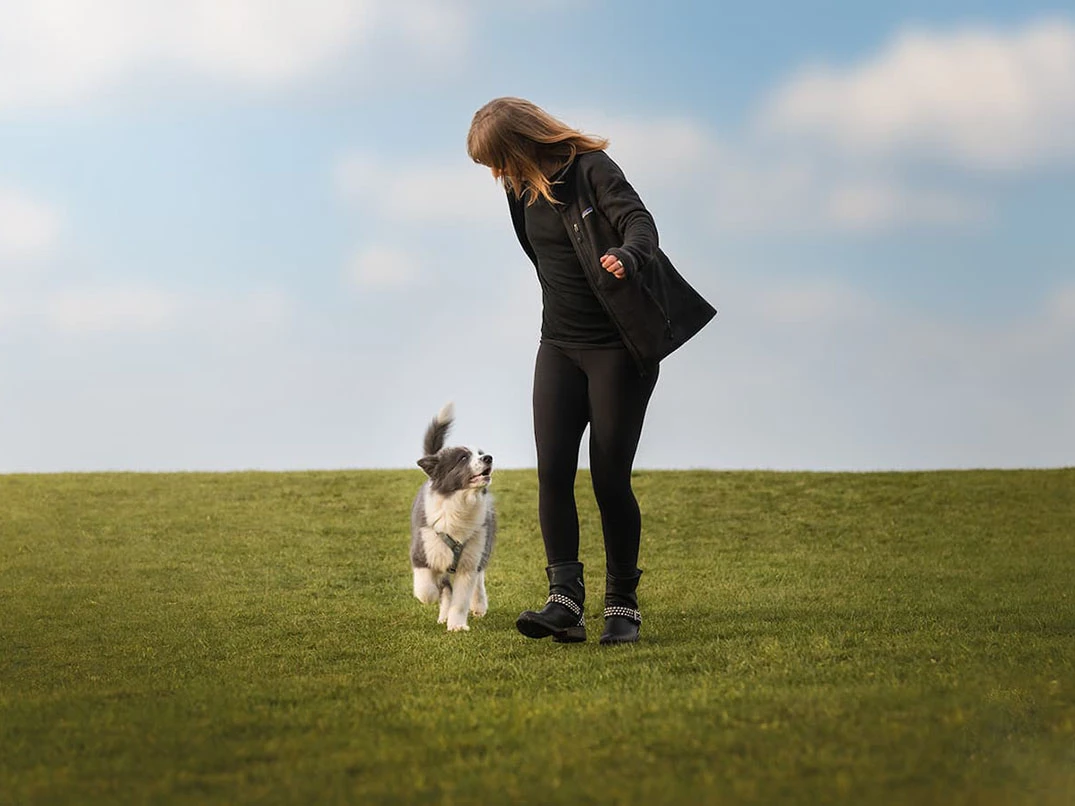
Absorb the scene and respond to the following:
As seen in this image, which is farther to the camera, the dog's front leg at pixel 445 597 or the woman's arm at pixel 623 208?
the dog's front leg at pixel 445 597

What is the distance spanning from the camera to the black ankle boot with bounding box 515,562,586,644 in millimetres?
5650

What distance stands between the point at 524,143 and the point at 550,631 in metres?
2.21

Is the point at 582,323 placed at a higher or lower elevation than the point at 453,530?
higher

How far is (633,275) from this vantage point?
5266 millimetres

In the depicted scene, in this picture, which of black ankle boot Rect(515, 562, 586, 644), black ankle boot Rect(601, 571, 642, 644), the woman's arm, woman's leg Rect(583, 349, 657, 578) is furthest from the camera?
black ankle boot Rect(601, 571, 642, 644)

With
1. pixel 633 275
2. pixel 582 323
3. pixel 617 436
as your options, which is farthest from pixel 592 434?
pixel 633 275

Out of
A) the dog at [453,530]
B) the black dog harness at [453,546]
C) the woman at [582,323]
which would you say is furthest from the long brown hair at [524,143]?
the black dog harness at [453,546]

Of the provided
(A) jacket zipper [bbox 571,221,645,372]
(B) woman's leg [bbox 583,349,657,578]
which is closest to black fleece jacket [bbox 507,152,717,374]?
(A) jacket zipper [bbox 571,221,645,372]

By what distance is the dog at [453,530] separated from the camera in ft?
21.6

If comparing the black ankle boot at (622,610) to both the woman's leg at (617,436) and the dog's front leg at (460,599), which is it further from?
the dog's front leg at (460,599)

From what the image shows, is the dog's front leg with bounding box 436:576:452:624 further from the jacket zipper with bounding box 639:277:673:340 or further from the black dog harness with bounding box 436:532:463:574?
the jacket zipper with bounding box 639:277:673:340

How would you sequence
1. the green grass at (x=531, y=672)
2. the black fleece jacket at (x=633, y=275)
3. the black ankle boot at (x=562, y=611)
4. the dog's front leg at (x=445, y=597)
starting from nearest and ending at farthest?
the green grass at (x=531, y=672) → the black fleece jacket at (x=633, y=275) → the black ankle boot at (x=562, y=611) → the dog's front leg at (x=445, y=597)

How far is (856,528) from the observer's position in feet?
41.2

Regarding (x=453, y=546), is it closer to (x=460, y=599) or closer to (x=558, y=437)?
(x=460, y=599)
